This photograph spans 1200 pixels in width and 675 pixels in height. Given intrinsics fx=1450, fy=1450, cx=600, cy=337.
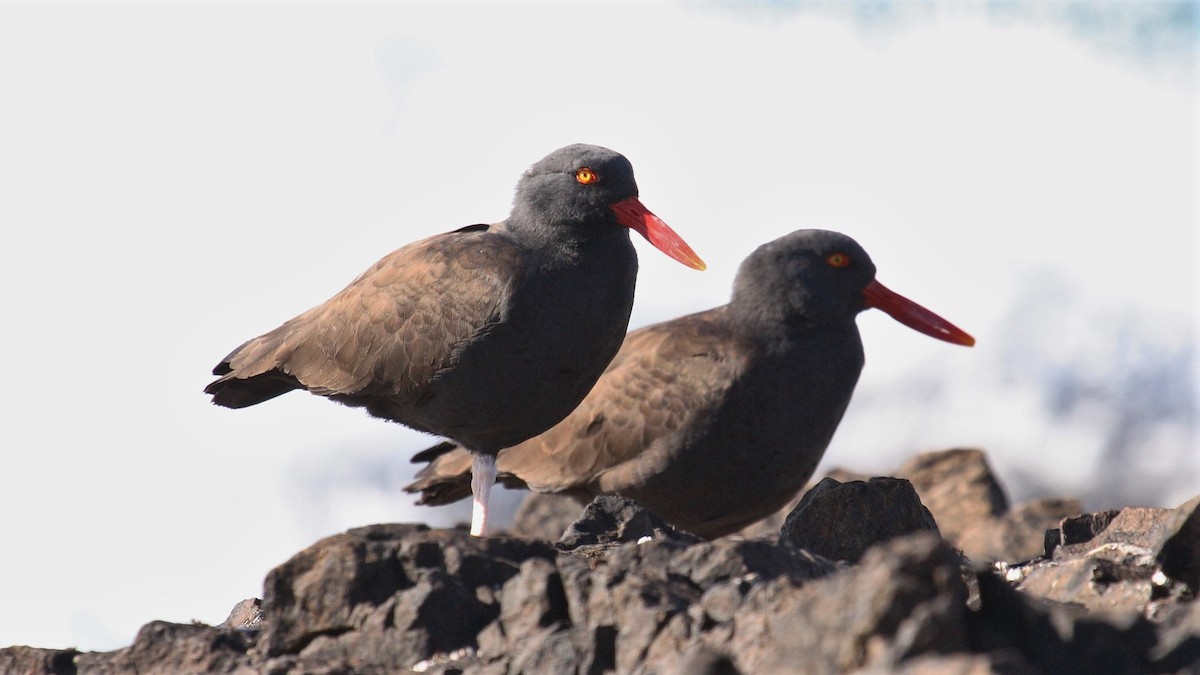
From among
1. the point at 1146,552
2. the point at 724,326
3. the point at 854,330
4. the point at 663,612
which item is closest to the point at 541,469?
the point at 724,326

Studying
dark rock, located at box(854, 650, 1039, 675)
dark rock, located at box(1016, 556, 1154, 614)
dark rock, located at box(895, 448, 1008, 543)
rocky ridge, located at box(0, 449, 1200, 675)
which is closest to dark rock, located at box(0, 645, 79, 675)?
rocky ridge, located at box(0, 449, 1200, 675)

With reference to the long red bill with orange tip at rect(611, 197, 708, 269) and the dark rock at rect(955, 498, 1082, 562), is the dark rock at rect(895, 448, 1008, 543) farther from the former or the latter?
the long red bill with orange tip at rect(611, 197, 708, 269)

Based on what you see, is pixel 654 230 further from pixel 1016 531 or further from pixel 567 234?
pixel 1016 531

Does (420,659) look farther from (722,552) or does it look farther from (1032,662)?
(1032,662)

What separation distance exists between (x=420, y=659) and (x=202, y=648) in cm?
81

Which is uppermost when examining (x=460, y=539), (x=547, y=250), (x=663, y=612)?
(x=547, y=250)

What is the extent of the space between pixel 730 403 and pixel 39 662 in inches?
178

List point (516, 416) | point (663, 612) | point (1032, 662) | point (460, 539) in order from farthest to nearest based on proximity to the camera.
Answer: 1. point (516, 416)
2. point (460, 539)
3. point (663, 612)
4. point (1032, 662)

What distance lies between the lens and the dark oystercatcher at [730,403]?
8.61m

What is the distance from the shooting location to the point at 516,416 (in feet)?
23.6

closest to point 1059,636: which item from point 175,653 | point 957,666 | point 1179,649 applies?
point 1179,649

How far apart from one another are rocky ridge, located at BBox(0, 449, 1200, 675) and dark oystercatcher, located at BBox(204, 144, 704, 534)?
136 cm

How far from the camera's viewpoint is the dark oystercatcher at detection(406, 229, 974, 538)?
8.61 meters

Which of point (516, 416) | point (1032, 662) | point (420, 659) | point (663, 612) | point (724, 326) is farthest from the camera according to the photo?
point (724, 326)
